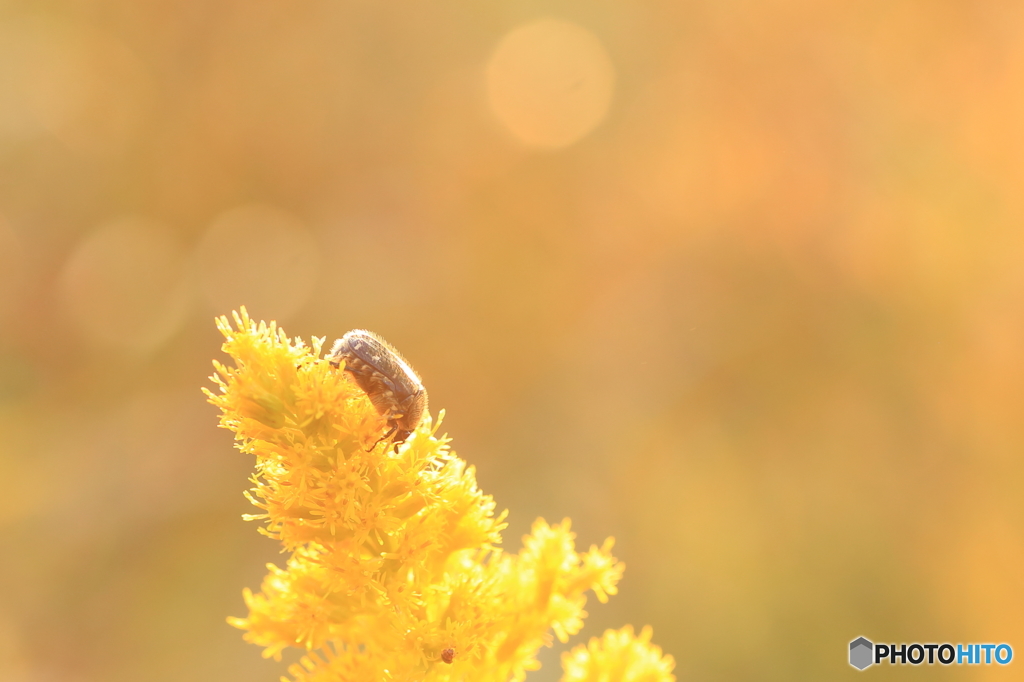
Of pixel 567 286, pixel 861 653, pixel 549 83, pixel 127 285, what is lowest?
pixel 861 653

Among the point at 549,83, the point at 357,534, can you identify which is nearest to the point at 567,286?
the point at 549,83

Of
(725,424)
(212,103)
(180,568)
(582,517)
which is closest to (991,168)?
(725,424)

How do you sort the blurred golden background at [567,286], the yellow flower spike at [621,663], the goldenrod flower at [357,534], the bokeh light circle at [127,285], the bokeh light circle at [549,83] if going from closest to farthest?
the goldenrod flower at [357,534], the yellow flower spike at [621,663], the blurred golden background at [567,286], the bokeh light circle at [127,285], the bokeh light circle at [549,83]

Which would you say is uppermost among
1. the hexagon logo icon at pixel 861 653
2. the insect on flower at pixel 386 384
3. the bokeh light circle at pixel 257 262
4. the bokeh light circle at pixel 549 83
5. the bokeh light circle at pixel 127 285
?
the bokeh light circle at pixel 549 83

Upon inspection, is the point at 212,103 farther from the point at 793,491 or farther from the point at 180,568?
the point at 793,491

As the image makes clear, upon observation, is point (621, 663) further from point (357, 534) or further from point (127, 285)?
point (127, 285)

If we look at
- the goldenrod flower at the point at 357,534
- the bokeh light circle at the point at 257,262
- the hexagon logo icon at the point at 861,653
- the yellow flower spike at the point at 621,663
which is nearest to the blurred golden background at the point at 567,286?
the bokeh light circle at the point at 257,262

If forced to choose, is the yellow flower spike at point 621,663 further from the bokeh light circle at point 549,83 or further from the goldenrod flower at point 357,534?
the bokeh light circle at point 549,83
